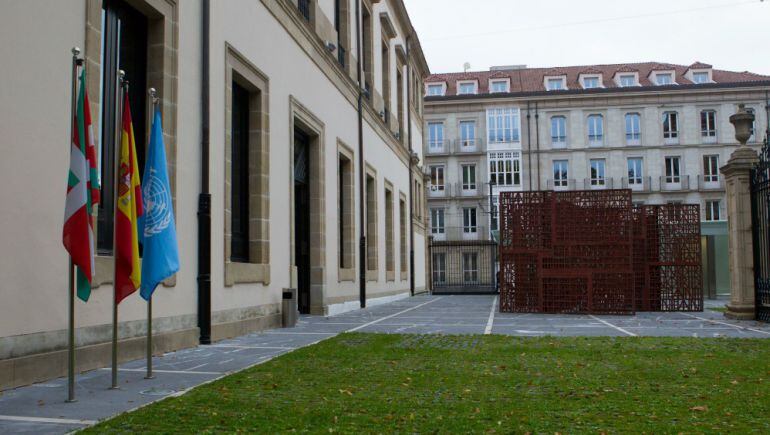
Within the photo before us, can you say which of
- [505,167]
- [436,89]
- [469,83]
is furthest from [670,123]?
[436,89]

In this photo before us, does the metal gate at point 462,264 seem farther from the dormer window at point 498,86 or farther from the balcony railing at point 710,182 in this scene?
the balcony railing at point 710,182

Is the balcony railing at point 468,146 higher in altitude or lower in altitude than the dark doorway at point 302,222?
higher

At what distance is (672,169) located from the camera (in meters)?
55.2

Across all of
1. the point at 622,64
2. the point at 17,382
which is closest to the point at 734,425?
the point at 17,382

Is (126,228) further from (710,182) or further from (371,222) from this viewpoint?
(710,182)

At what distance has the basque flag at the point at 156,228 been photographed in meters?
6.03

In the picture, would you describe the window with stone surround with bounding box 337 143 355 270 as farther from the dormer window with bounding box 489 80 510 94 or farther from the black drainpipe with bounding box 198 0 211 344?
the dormer window with bounding box 489 80 510 94

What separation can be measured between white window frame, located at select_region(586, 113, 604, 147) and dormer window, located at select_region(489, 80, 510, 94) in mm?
7764

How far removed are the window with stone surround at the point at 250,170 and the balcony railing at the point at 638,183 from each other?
4803 cm

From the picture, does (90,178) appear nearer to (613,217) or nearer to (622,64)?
(613,217)

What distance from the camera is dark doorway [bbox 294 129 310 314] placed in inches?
625

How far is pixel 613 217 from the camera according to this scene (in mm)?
15984

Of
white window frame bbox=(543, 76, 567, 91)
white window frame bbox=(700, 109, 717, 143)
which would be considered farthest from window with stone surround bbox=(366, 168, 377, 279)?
white window frame bbox=(700, 109, 717, 143)

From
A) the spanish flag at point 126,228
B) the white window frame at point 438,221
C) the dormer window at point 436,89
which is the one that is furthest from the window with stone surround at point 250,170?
the dormer window at point 436,89
